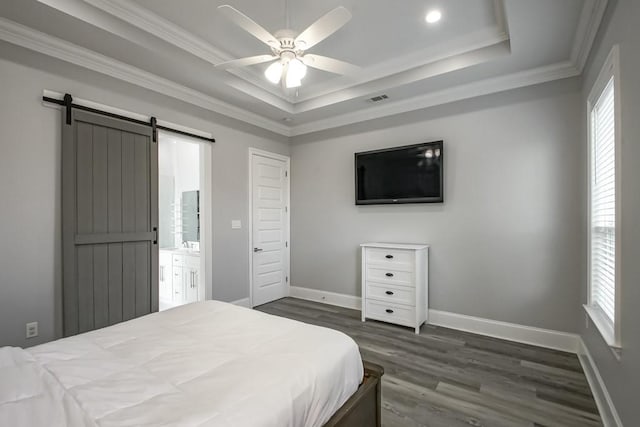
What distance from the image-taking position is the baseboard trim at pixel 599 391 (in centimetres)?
176

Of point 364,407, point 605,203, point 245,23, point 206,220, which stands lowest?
point 364,407

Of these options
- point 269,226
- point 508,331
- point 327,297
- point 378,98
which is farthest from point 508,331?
point 269,226

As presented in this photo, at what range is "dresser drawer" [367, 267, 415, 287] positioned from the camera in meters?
3.44

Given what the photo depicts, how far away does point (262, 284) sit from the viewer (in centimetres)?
446

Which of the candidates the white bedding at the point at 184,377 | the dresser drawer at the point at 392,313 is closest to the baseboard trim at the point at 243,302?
the dresser drawer at the point at 392,313

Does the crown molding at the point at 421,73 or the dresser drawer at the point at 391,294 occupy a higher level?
the crown molding at the point at 421,73

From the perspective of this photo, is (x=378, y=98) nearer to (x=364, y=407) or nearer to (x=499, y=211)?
(x=499, y=211)

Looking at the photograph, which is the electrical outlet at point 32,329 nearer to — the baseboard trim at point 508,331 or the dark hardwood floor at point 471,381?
the dark hardwood floor at point 471,381

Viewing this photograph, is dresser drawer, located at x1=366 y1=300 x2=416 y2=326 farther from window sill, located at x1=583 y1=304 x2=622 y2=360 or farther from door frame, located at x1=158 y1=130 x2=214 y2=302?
door frame, located at x1=158 y1=130 x2=214 y2=302

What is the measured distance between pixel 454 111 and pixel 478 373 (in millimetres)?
2763

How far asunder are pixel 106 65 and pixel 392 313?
393cm

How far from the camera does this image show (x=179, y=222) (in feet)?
16.4

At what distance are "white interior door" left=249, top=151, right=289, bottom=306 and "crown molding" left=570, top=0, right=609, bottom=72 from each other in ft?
12.0

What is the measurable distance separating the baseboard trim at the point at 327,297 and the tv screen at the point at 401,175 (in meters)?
1.42
